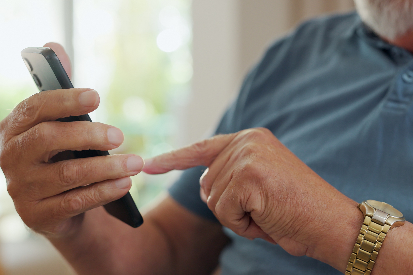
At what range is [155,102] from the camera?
112 inches

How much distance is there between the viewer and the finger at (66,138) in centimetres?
44

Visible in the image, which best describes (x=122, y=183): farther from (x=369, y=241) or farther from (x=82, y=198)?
(x=369, y=241)

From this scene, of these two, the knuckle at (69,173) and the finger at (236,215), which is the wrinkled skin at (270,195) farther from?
the knuckle at (69,173)

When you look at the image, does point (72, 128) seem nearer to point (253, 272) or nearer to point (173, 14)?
point (253, 272)

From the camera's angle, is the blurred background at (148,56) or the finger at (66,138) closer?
the finger at (66,138)

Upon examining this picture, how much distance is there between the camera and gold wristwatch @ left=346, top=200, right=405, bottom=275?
0.47 meters

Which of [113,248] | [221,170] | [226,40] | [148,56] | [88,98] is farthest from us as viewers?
[148,56]

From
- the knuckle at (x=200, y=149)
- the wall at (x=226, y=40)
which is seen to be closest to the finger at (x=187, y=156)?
the knuckle at (x=200, y=149)

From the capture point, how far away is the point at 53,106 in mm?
430

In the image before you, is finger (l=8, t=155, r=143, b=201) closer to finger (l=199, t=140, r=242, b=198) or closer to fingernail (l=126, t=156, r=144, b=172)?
fingernail (l=126, t=156, r=144, b=172)

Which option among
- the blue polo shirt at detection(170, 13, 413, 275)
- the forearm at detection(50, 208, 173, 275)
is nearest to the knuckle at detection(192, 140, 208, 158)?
the blue polo shirt at detection(170, 13, 413, 275)

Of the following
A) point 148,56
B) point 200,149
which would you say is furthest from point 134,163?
point 148,56

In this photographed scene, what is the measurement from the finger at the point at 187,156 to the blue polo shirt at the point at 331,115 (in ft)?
0.36

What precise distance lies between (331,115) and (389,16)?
0.26 metres
